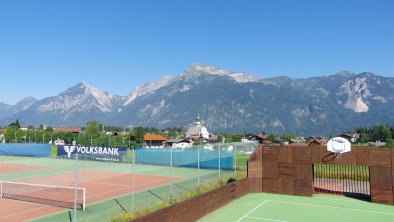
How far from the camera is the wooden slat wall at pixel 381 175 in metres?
22.7

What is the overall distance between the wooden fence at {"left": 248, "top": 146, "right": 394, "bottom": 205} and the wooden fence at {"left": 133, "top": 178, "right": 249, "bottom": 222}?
2406 millimetres

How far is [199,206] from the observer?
59.0 ft

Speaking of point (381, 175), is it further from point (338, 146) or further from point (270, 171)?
point (270, 171)

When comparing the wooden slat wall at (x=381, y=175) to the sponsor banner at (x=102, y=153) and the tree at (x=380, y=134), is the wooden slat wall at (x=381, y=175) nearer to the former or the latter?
the sponsor banner at (x=102, y=153)

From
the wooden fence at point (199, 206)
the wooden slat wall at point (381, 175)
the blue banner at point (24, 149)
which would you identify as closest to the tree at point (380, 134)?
the blue banner at point (24, 149)

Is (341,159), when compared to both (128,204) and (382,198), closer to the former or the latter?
(382,198)

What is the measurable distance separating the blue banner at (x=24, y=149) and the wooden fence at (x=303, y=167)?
36636 mm

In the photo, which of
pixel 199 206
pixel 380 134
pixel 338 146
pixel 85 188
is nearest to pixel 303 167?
pixel 338 146

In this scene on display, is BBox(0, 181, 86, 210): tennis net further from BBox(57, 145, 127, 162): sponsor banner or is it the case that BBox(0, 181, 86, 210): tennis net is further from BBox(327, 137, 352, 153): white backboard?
BBox(57, 145, 127, 162): sponsor banner

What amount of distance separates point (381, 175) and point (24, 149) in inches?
1886

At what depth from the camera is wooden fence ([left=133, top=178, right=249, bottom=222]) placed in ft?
46.7

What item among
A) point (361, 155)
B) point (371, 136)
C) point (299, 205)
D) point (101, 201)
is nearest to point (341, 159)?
point (361, 155)

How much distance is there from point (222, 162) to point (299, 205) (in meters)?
16.5

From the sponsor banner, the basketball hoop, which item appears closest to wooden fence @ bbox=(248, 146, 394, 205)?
the basketball hoop
